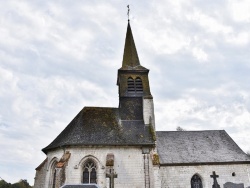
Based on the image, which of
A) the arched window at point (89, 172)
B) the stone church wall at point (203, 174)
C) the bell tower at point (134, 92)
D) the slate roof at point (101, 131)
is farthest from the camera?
the bell tower at point (134, 92)

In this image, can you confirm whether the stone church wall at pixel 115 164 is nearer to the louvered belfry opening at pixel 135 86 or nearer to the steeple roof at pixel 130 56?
the louvered belfry opening at pixel 135 86

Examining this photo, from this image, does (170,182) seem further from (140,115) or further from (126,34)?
(126,34)

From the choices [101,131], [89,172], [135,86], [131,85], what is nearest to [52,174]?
[89,172]

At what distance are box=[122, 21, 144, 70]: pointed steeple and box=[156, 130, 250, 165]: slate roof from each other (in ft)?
21.5

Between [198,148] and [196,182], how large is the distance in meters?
2.96

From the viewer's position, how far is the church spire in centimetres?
2433

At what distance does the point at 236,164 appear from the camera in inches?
835

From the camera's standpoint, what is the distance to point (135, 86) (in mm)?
23078

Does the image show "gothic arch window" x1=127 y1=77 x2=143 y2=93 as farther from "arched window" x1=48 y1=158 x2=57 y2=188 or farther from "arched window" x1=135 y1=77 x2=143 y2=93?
"arched window" x1=48 y1=158 x2=57 y2=188

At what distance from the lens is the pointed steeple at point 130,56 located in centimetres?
2420

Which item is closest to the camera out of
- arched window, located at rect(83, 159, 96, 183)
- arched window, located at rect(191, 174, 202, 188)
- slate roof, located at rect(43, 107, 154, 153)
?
arched window, located at rect(83, 159, 96, 183)

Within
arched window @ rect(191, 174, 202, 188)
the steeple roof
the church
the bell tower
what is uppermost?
the steeple roof

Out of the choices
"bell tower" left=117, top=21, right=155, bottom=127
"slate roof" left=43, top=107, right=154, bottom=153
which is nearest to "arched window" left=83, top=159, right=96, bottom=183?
"slate roof" left=43, top=107, right=154, bottom=153

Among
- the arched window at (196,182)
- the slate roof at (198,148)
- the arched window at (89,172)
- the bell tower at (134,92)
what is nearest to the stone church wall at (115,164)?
the arched window at (89,172)
